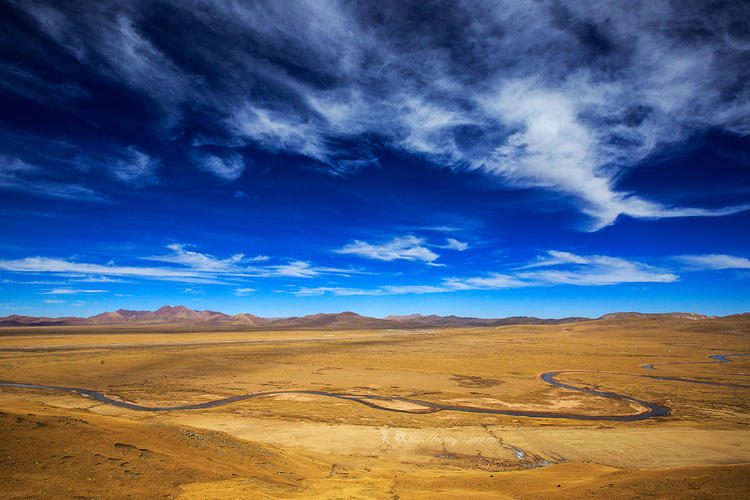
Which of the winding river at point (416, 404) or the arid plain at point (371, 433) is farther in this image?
the winding river at point (416, 404)

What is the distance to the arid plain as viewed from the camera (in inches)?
348

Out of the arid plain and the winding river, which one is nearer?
the arid plain

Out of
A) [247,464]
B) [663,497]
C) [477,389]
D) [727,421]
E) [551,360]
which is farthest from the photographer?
[551,360]

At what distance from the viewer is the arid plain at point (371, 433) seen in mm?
8828

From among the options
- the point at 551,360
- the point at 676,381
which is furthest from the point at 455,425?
the point at 551,360

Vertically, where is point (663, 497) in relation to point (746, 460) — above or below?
above

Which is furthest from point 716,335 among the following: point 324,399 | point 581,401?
point 324,399

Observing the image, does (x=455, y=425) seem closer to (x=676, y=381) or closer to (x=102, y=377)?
(x=676, y=381)

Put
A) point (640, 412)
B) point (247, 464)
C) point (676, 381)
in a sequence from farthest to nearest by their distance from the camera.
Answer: point (676, 381) → point (640, 412) → point (247, 464)

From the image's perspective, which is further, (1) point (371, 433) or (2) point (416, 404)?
(2) point (416, 404)

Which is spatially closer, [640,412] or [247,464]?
[247,464]

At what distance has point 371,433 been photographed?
19.5m

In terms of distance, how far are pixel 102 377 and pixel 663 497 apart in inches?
1845

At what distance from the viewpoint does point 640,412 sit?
25203mm
